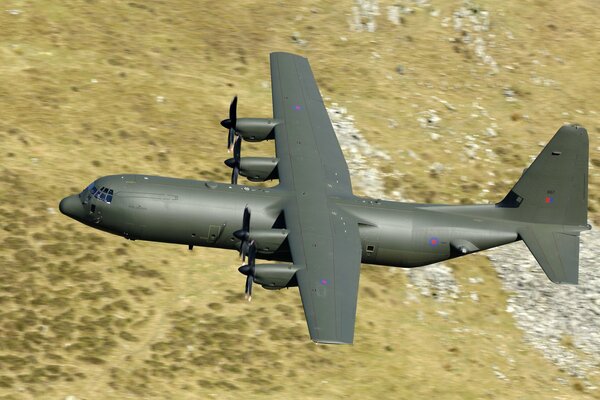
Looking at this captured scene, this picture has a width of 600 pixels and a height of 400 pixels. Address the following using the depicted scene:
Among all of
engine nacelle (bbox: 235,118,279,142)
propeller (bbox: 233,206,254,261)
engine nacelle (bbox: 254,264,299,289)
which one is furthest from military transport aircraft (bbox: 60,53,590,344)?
engine nacelle (bbox: 254,264,299,289)

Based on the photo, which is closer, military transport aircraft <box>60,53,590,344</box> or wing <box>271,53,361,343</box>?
wing <box>271,53,361,343</box>

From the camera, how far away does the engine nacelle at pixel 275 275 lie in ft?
120

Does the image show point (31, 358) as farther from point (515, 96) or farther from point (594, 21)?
point (594, 21)

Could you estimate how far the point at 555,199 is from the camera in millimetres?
43281

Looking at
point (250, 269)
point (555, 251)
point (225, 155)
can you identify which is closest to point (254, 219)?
point (250, 269)

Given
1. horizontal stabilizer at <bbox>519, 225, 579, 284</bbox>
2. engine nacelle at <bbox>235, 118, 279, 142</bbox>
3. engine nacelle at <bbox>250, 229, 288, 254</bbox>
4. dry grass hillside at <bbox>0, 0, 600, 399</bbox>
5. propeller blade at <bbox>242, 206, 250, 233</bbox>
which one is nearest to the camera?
propeller blade at <bbox>242, 206, 250, 233</bbox>

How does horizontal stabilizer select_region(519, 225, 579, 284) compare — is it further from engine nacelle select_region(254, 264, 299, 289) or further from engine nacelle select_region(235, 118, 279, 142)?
engine nacelle select_region(235, 118, 279, 142)

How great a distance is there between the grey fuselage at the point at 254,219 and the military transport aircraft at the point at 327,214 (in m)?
0.04

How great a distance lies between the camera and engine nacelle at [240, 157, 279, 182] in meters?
44.1

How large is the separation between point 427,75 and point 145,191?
91.5ft

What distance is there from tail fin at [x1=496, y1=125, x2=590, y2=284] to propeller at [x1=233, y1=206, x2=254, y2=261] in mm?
12393

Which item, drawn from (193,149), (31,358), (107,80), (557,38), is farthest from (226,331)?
(557,38)

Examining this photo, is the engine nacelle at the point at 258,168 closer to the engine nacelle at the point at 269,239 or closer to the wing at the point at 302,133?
the wing at the point at 302,133

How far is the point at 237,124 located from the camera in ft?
150
